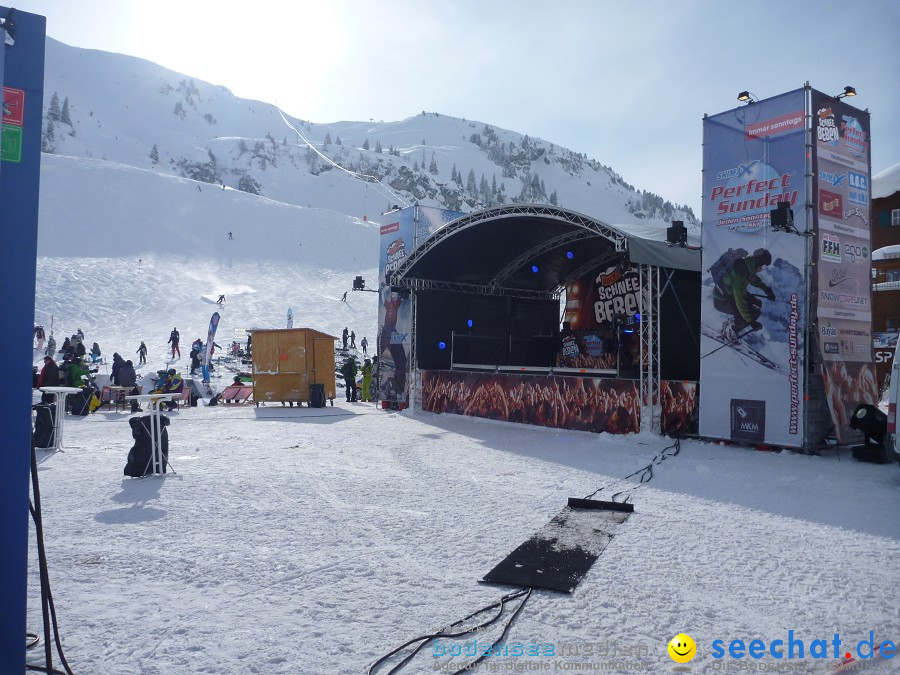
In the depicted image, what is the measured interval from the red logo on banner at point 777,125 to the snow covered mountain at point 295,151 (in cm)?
7812

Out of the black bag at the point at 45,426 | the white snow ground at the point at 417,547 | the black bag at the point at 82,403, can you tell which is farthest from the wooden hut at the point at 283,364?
the black bag at the point at 45,426

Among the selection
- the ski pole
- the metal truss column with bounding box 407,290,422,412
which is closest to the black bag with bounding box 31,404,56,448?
the metal truss column with bounding box 407,290,422,412

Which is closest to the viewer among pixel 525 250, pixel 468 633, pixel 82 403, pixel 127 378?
pixel 468 633

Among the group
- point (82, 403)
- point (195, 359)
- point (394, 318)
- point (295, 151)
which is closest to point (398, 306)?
point (394, 318)

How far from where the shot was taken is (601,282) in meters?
19.3

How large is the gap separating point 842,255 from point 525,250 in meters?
8.96

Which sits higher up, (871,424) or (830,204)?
(830,204)

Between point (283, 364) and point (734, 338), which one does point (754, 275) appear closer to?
point (734, 338)

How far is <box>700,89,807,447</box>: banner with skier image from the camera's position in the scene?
31.1ft

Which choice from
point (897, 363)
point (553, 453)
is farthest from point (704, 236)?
point (553, 453)

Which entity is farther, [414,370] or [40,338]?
[40,338]

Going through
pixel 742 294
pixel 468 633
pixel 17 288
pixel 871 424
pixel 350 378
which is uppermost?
pixel 742 294

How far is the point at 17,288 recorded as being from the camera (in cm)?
240

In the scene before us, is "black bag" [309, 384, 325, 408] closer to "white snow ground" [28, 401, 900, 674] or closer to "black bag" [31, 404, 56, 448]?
"black bag" [31, 404, 56, 448]
